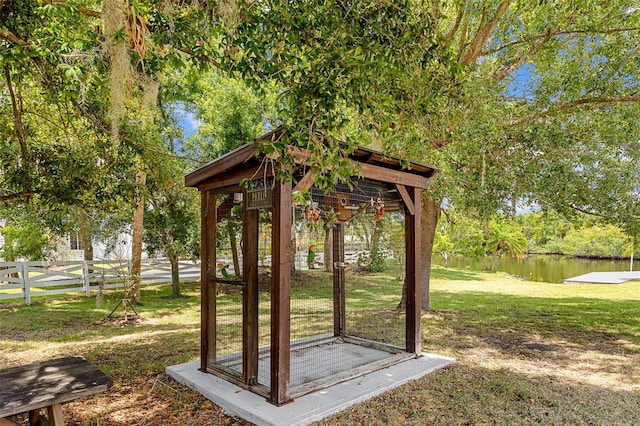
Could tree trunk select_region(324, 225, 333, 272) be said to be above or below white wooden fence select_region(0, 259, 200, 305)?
above

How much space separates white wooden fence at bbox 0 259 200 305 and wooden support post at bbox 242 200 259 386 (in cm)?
501

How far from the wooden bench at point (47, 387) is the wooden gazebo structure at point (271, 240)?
1.23 metres

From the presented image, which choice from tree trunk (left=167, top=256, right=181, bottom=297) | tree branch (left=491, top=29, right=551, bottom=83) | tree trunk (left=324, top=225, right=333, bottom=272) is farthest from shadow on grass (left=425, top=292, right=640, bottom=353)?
tree trunk (left=167, top=256, right=181, bottom=297)

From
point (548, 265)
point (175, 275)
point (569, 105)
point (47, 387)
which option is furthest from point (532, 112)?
point (548, 265)

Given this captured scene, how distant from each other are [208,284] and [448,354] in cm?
292

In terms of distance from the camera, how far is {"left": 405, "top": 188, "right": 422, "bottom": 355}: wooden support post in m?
4.64

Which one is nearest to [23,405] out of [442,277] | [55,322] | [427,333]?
[427,333]

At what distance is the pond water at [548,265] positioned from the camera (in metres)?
21.0

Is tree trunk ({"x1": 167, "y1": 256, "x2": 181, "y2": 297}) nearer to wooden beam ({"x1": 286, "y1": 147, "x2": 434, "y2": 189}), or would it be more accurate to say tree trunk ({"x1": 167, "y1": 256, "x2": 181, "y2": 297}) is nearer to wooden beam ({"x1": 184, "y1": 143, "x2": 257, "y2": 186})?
wooden beam ({"x1": 184, "y1": 143, "x2": 257, "y2": 186})

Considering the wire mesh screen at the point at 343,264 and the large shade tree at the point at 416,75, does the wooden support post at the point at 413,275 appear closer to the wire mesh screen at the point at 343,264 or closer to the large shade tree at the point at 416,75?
the wire mesh screen at the point at 343,264

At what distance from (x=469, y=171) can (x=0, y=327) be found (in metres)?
7.91

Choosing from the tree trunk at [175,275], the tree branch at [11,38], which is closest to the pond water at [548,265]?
the tree trunk at [175,275]

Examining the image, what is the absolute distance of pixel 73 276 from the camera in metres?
10.4

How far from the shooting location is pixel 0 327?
6.74 m
